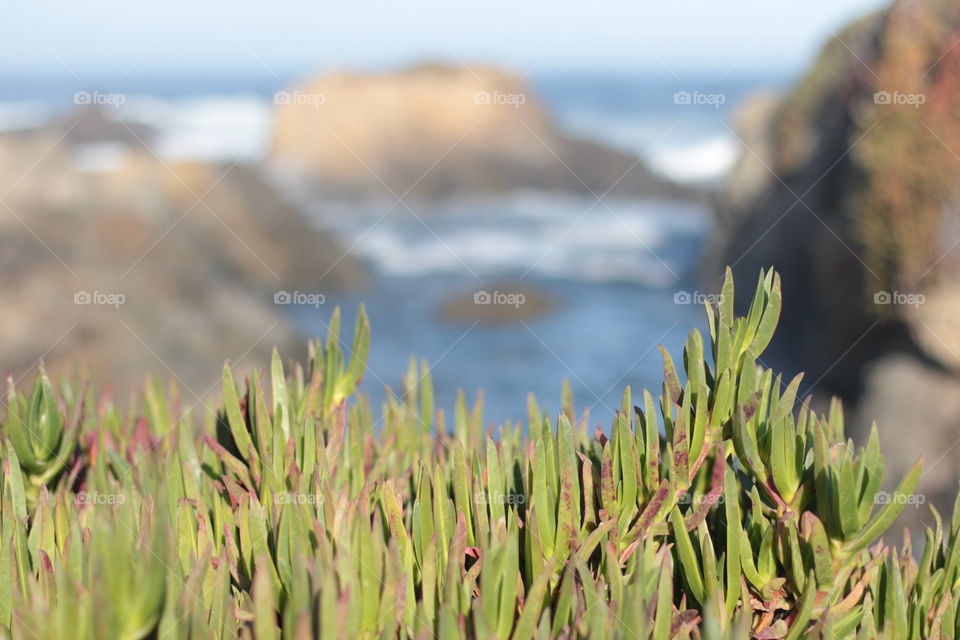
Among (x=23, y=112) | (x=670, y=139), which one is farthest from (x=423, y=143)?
(x=23, y=112)

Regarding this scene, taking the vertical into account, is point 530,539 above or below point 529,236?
below

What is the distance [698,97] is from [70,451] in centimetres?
837

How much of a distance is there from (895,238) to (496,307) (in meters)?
11.8

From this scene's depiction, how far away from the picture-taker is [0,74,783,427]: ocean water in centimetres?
1738

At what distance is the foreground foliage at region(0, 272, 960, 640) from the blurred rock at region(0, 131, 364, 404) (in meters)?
3.40

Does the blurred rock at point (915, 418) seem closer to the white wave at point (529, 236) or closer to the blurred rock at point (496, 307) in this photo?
the blurred rock at point (496, 307)

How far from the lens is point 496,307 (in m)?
21.0

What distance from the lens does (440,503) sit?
1.87 metres

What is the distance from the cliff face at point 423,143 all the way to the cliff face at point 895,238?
24929 millimetres

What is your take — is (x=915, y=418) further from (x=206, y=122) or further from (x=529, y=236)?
(x=206, y=122)

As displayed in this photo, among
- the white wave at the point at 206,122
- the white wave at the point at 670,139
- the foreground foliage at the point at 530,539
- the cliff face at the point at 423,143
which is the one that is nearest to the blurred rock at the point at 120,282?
the foreground foliage at the point at 530,539

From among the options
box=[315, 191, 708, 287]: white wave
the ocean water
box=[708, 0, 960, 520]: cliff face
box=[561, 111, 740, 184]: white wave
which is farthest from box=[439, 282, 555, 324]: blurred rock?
box=[561, 111, 740, 184]: white wave

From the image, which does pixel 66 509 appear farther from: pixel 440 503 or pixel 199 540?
pixel 440 503

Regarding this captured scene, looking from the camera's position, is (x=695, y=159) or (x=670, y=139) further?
(x=670, y=139)
